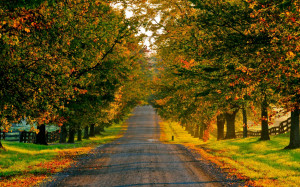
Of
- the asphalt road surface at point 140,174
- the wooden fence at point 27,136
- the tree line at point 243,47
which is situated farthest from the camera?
the wooden fence at point 27,136

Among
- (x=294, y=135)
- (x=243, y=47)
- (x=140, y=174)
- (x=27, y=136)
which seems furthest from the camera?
(x=27, y=136)

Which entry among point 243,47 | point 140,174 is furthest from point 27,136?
point 243,47

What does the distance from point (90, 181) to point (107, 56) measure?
10.1 m

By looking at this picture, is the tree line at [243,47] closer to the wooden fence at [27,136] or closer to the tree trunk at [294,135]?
the tree trunk at [294,135]

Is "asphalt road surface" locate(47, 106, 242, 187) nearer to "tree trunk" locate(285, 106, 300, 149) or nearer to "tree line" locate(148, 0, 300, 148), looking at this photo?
"tree line" locate(148, 0, 300, 148)

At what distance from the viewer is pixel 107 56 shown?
64.3 feet

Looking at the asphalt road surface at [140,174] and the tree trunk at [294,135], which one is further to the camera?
the tree trunk at [294,135]

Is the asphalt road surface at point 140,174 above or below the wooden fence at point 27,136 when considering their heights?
above

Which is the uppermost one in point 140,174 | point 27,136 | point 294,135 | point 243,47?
point 243,47

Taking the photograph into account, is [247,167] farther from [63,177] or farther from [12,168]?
[12,168]

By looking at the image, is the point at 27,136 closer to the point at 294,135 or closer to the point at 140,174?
the point at 140,174

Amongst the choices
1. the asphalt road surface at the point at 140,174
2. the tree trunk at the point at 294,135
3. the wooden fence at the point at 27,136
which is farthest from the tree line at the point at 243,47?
the wooden fence at the point at 27,136

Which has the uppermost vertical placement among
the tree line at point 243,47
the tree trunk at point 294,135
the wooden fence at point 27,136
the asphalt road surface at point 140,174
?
the tree line at point 243,47

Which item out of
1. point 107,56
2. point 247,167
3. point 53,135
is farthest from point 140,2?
point 53,135
